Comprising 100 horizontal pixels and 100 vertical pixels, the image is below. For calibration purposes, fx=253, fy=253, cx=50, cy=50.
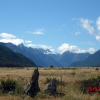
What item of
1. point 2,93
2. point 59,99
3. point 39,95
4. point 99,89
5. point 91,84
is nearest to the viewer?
point 59,99

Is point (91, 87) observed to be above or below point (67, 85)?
above

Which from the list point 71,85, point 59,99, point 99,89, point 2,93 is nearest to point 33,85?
point 2,93

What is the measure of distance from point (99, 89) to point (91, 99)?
492 cm

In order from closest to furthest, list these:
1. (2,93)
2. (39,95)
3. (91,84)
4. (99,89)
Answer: (39,95) → (2,93) → (99,89) → (91,84)

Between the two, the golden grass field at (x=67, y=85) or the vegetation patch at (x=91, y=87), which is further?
the vegetation patch at (x=91, y=87)

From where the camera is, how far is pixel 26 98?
71.7 feet

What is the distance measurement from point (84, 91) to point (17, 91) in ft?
24.6

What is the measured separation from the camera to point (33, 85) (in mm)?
25797

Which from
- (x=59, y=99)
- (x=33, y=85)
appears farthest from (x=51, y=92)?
(x=59, y=99)

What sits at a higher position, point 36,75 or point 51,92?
point 36,75

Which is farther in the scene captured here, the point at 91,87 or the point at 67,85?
the point at 67,85

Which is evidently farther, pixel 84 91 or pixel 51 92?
pixel 84 91

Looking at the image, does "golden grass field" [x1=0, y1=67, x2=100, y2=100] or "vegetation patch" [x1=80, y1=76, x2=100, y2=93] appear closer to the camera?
"golden grass field" [x1=0, y1=67, x2=100, y2=100]

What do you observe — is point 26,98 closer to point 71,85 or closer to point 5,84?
point 5,84
